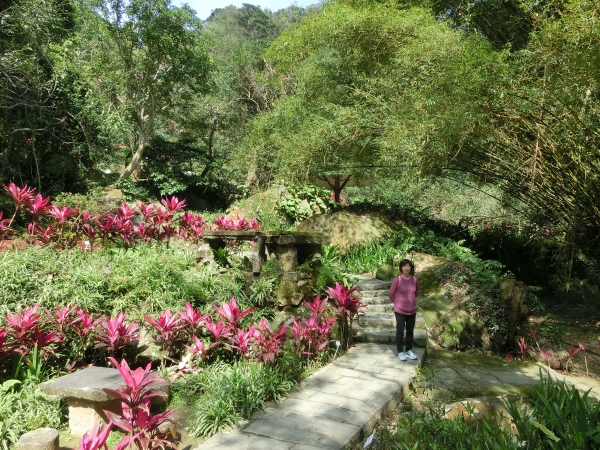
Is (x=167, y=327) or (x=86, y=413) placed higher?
(x=167, y=327)

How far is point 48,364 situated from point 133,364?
0.62 m

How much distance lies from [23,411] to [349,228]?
22.5 feet

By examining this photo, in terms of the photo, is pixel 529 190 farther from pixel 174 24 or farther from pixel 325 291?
pixel 174 24

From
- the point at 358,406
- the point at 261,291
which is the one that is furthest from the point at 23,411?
the point at 261,291

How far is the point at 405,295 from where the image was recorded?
425 cm

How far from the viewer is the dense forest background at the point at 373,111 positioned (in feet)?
14.7

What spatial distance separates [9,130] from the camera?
27.1 ft

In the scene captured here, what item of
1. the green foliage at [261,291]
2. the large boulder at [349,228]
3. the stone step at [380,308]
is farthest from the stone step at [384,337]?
the large boulder at [349,228]

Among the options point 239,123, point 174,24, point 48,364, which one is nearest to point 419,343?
point 48,364

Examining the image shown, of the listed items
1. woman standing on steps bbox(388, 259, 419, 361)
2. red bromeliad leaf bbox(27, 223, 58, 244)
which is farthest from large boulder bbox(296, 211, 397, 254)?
red bromeliad leaf bbox(27, 223, 58, 244)

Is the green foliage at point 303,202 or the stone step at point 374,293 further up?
the green foliage at point 303,202

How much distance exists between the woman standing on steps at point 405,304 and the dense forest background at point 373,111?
62.2 inches

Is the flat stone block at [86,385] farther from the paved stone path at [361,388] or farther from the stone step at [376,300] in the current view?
the stone step at [376,300]

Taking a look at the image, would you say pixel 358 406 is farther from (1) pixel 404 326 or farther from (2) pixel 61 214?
(2) pixel 61 214
